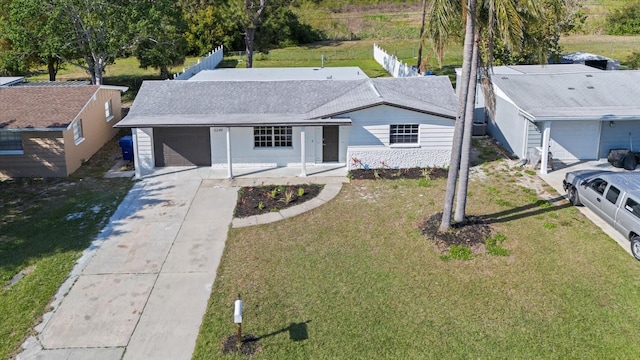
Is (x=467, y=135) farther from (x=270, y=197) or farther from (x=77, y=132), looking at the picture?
(x=77, y=132)

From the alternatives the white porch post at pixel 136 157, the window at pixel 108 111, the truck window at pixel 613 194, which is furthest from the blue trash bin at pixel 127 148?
the truck window at pixel 613 194

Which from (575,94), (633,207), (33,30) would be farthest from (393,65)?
(633,207)

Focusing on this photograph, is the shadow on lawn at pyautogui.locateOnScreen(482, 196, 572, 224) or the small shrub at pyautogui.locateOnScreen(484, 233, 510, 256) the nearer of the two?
the small shrub at pyautogui.locateOnScreen(484, 233, 510, 256)

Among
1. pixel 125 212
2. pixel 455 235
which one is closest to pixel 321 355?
pixel 455 235

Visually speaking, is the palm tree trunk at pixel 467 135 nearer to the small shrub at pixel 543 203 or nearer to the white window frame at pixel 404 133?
the small shrub at pixel 543 203

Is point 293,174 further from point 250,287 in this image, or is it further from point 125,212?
point 250,287

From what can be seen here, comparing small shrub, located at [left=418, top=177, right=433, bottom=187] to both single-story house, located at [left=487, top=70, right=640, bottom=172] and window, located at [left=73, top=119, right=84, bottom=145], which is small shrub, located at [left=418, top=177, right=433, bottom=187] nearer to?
single-story house, located at [left=487, top=70, right=640, bottom=172]

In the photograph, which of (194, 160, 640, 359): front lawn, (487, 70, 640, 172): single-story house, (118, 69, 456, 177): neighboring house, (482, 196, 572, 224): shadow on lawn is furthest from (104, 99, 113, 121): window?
(482, 196, 572, 224): shadow on lawn
